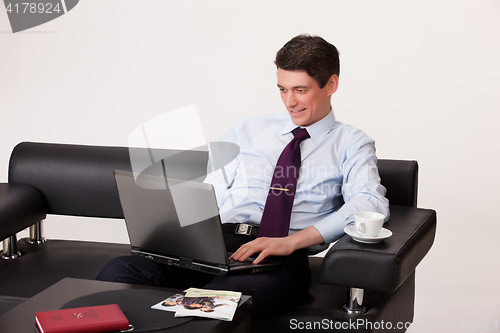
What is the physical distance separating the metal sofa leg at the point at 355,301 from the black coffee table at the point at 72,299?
369 millimetres

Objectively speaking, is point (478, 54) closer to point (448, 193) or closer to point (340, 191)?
point (448, 193)

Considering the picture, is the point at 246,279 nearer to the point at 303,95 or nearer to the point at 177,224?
the point at 177,224

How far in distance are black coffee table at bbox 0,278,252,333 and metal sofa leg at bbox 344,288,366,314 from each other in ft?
1.21

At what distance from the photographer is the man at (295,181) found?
189 cm

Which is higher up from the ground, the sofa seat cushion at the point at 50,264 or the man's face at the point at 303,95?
the man's face at the point at 303,95

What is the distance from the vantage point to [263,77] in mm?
4445

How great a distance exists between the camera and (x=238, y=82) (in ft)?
14.6

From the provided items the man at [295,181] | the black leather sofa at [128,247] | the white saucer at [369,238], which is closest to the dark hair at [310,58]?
the man at [295,181]

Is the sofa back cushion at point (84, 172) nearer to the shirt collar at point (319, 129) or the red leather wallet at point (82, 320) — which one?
the shirt collar at point (319, 129)

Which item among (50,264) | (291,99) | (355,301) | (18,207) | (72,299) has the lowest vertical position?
(355,301)

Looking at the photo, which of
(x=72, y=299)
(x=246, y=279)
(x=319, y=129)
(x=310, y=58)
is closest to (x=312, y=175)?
(x=319, y=129)

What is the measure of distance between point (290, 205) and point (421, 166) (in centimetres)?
244

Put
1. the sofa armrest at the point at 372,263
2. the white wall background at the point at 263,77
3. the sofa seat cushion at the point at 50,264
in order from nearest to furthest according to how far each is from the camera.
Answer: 1. the sofa armrest at the point at 372,263
2. the sofa seat cushion at the point at 50,264
3. the white wall background at the point at 263,77

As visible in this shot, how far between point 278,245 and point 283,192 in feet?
0.95
